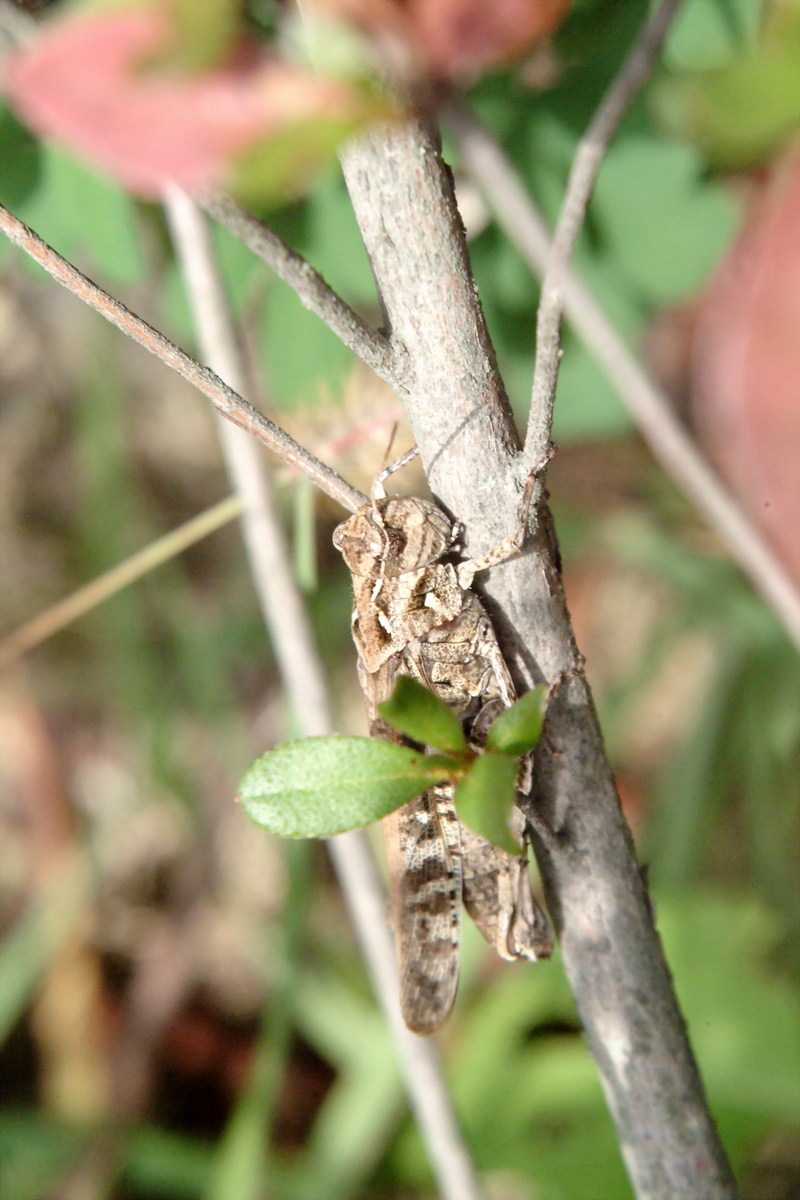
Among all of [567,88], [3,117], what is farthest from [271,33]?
[567,88]

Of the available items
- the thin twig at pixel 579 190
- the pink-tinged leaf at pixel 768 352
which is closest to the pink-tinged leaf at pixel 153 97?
the thin twig at pixel 579 190

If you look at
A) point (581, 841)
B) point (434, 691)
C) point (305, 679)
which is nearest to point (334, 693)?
point (305, 679)

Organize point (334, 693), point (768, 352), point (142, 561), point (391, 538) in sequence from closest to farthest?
point (391, 538) < point (142, 561) < point (768, 352) < point (334, 693)

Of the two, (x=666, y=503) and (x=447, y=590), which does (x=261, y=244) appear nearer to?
(x=447, y=590)

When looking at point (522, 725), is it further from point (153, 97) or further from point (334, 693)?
point (334, 693)

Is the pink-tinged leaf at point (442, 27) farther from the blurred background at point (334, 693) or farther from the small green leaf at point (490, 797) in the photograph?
the blurred background at point (334, 693)

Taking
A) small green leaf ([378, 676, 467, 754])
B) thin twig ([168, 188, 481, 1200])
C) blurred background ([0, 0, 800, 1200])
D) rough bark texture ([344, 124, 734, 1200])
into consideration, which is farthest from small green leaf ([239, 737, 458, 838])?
thin twig ([168, 188, 481, 1200])
